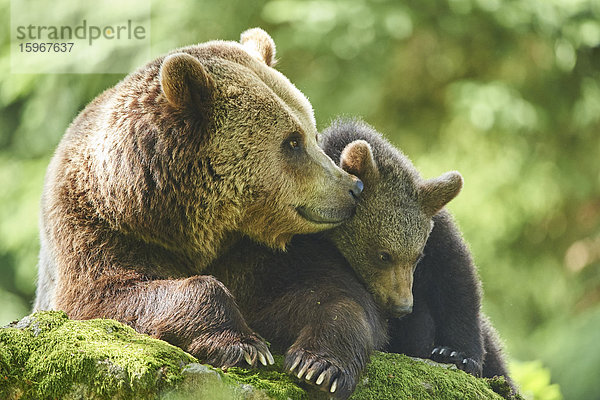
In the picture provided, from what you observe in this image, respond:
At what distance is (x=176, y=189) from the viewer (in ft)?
15.3

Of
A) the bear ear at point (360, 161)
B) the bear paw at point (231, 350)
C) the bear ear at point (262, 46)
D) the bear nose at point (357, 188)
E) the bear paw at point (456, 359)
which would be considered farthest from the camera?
the bear ear at point (262, 46)

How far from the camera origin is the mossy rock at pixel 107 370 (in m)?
3.53

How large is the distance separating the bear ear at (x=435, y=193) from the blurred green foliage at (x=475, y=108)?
5.54 metres

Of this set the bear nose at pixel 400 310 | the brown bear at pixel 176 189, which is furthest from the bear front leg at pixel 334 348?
the bear nose at pixel 400 310

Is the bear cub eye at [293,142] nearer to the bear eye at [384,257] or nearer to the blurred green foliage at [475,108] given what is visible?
the bear eye at [384,257]

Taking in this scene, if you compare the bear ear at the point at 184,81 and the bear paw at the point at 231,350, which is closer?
the bear paw at the point at 231,350

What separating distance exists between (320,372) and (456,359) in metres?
1.88

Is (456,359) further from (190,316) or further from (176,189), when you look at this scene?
(176,189)

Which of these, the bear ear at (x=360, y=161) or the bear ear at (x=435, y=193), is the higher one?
the bear ear at (x=435, y=193)

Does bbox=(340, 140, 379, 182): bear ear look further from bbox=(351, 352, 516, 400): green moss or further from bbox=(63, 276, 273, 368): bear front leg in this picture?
bbox=(63, 276, 273, 368): bear front leg

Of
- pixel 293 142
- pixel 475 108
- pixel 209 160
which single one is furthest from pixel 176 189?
pixel 475 108

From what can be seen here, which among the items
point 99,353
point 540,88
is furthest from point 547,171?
point 99,353

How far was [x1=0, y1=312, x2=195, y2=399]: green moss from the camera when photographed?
11.6 feet

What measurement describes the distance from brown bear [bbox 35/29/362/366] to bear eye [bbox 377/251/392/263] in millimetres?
451
